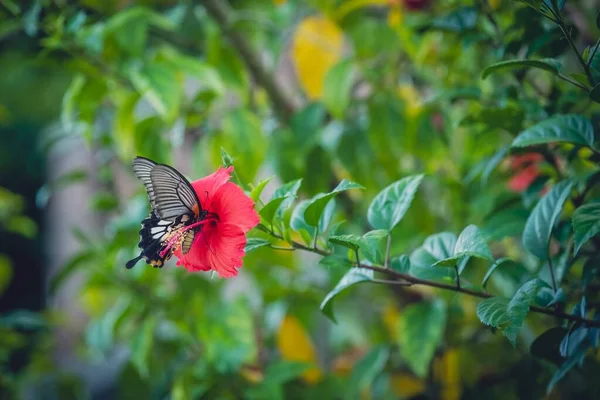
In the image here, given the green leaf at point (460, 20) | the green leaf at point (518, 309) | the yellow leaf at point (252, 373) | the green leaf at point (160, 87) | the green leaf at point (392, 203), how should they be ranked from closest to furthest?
the green leaf at point (518, 309)
the green leaf at point (392, 203)
the green leaf at point (460, 20)
the green leaf at point (160, 87)
the yellow leaf at point (252, 373)

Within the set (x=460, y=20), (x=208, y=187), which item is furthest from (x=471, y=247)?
(x=460, y=20)

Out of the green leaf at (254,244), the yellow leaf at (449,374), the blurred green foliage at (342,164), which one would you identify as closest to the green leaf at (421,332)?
the blurred green foliage at (342,164)

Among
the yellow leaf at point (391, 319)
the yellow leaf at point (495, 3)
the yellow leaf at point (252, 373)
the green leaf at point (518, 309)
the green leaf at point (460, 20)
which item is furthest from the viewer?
the yellow leaf at point (391, 319)

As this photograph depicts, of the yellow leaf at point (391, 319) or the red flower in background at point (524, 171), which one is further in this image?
the yellow leaf at point (391, 319)

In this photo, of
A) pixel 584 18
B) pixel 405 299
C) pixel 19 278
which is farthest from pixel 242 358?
pixel 19 278

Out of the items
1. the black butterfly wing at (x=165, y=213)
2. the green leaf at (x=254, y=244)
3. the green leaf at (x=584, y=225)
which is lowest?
the green leaf at (x=584, y=225)

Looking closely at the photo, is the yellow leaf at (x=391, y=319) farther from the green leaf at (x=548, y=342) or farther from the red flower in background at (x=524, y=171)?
the green leaf at (x=548, y=342)
